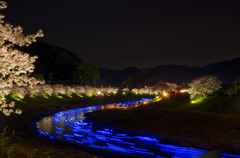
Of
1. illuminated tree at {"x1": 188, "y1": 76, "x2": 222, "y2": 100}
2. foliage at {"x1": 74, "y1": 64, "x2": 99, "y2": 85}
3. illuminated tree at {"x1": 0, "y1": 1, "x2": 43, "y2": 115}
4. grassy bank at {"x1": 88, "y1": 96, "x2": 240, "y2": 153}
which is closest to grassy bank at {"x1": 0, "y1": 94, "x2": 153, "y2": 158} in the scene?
illuminated tree at {"x1": 0, "y1": 1, "x2": 43, "y2": 115}

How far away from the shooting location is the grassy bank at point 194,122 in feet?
61.6

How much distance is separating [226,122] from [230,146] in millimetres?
4097

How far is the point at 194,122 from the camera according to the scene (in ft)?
77.3

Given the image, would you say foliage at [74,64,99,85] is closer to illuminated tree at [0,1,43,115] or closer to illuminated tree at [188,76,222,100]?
illuminated tree at [188,76,222,100]

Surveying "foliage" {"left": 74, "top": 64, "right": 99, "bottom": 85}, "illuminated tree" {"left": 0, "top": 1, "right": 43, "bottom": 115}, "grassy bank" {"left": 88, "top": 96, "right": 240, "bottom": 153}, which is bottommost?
"grassy bank" {"left": 88, "top": 96, "right": 240, "bottom": 153}

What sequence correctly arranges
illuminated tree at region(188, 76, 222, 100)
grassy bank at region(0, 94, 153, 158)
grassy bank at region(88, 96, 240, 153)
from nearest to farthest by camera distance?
grassy bank at region(0, 94, 153, 158) → grassy bank at region(88, 96, 240, 153) → illuminated tree at region(188, 76, 222, 100)

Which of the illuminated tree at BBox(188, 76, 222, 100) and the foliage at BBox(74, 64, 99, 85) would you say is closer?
the illuminated tree at BBox(188, 76, 222, 100)

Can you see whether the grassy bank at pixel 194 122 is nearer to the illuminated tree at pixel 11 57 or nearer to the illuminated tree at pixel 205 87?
the illuminated tree at pixel 205 87

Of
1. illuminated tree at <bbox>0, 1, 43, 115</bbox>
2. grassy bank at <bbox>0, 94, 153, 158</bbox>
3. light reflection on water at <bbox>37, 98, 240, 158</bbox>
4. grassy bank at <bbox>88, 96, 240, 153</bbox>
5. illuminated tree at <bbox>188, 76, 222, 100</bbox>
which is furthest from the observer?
illuminated tree at <bbox>188, 76, 222, 100</bbox>

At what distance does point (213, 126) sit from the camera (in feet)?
70.8

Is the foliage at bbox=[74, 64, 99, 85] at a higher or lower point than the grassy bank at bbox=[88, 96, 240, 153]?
higher

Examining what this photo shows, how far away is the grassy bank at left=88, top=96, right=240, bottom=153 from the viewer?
18786 mm

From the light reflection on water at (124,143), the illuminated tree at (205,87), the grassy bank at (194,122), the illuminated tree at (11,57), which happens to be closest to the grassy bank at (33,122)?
the light reflection on water at (124,143)

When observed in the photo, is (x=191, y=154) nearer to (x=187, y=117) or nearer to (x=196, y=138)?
(x=196, y=138)
